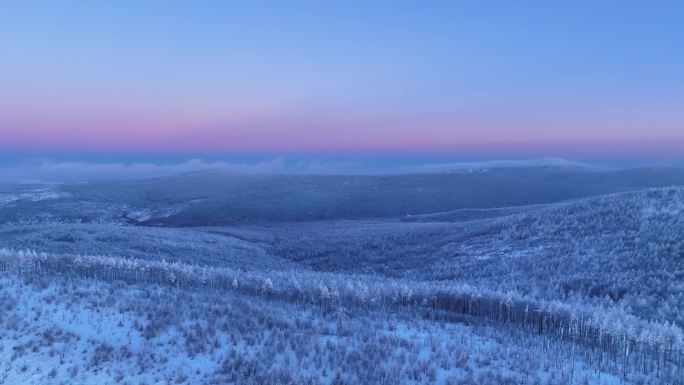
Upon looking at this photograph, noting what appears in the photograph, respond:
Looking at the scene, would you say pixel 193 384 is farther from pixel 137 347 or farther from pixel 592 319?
pixel 592 319

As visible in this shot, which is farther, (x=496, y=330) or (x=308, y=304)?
(x=308, y=304)

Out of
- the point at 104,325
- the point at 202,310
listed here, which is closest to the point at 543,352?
the point at 202,310

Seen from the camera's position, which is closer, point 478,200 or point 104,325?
point 104,325

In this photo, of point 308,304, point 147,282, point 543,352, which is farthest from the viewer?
point 147,282

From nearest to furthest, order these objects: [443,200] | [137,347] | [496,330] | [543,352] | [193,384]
Answer: [193,384] < [137,347] < [543,352] < [496,330] < [443,200]

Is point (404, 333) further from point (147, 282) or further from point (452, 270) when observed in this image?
point (452, 270)

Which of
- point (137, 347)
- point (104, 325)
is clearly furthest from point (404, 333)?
point (104, 325)

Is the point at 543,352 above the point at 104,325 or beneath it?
beneath

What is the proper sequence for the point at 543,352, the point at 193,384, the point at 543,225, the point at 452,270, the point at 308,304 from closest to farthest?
1. the point at 193,384
2. the point at 543,352
3. the point at 308,304
4. the point at 452,270
5. the point at 543,225

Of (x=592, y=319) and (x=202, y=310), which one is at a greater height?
(x=202, y=310)
